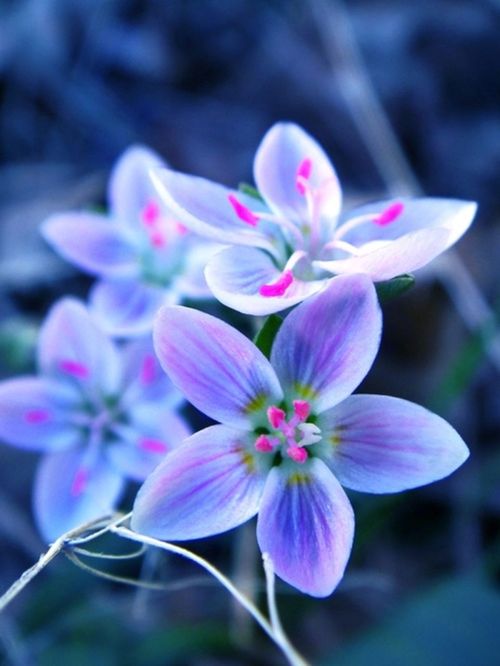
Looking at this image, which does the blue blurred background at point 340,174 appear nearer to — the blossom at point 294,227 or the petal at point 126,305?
the petal at point 126,305

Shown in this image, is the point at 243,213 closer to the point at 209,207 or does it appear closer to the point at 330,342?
the point at 209,207

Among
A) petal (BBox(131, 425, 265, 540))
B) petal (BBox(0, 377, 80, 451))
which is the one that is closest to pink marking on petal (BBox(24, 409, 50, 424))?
petal (BBox(0, 377, 80, 451))

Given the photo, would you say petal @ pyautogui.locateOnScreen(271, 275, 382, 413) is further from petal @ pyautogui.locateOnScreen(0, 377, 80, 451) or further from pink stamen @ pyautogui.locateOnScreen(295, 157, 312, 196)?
petal @ pyautogui.locateOnScreen(0, 377, 80, 451)

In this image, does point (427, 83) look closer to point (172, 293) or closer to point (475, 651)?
point (172, 293)

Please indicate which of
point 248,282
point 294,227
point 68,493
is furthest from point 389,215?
point 68,493

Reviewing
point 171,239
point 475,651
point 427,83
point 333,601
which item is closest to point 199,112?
point 427,83

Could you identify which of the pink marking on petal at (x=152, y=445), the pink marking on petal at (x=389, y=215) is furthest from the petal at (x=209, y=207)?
the pink marking on petal at (x=152, y=445)
